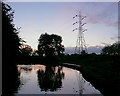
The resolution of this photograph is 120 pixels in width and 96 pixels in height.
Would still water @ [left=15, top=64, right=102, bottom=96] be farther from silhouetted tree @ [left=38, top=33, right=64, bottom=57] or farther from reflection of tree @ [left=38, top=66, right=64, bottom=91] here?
silhouetted tree @ [left=38, top=33, right=64, bottom=57]

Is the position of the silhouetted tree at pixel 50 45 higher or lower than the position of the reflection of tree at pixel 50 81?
higher

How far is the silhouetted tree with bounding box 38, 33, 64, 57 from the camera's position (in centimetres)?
11269

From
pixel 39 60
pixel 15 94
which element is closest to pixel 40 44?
pixel 39 60

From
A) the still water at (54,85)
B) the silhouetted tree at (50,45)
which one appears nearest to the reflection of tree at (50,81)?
the still water at (54,85)

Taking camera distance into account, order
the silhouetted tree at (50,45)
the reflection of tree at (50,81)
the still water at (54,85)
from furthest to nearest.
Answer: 1. the silhouetted tree at (50,45)
2. the reflection of tree at (50,81)
3. the still water at (54,85)

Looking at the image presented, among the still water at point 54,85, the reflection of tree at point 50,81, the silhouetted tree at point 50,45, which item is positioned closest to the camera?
the still water at point 54,85

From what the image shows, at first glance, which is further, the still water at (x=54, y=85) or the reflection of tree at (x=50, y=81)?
the reflection of tree at (x=50, y=81)

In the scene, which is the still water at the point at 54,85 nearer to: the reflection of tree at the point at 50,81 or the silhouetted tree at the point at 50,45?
the reflection of tree at the point at 50,81

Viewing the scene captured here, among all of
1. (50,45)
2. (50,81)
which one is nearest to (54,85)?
(50,81)

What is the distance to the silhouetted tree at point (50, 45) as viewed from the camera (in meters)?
113

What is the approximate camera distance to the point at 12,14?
36.5m

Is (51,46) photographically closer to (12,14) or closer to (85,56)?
(85,56)

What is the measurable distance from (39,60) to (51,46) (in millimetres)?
25049

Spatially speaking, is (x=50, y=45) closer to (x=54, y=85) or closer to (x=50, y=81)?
(x=50, y=81)
